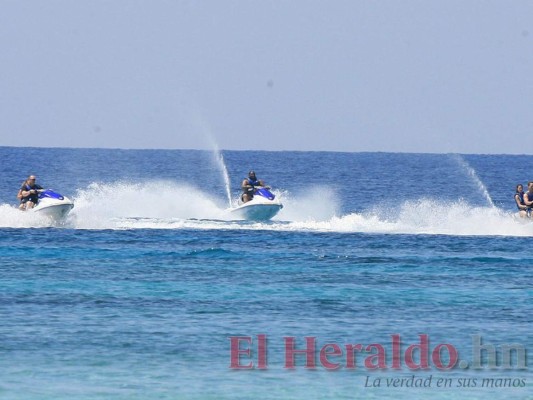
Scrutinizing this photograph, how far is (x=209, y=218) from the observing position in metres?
42.2

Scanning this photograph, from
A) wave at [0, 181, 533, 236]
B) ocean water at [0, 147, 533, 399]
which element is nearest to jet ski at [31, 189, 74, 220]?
wave at [0, 181, 533, 236]

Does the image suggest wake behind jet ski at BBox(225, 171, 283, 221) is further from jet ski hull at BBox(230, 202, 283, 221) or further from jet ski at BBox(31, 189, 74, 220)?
jet ski at BBox(31, 189, 74, 220)

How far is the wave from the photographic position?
121ft

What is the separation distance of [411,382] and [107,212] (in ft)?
89.9

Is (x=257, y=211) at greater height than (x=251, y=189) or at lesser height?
lesser

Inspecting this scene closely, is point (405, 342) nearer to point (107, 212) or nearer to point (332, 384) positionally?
point (332, 384)

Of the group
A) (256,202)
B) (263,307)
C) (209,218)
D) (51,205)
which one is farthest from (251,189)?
(263,307)

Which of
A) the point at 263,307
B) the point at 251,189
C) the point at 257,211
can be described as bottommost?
the point at 263,307

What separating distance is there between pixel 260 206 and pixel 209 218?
4.24 m

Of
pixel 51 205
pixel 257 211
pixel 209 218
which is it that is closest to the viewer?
pixel 51 205

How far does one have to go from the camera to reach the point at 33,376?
16.0 metres

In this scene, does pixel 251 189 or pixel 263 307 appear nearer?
pixel 263 307

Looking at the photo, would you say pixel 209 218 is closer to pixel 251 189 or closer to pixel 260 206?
pixel 251 189

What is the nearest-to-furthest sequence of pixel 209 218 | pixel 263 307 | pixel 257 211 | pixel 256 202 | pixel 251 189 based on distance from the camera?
pixel 263 307 → pixel 256 202 → pixel 257 211 → pixel 251 189 → pixel 209 218
